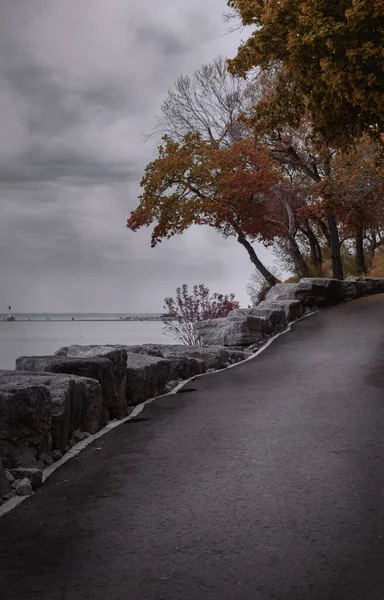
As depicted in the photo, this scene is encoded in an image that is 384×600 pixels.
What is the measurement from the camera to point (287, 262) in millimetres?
41125

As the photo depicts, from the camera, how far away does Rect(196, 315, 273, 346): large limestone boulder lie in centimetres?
1545

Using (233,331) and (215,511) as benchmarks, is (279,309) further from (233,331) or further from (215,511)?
(215,511)

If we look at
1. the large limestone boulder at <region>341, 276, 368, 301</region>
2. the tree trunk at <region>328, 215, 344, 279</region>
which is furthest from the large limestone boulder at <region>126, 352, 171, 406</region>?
the tree trunk at <region>328, 215, 344, 279</region>

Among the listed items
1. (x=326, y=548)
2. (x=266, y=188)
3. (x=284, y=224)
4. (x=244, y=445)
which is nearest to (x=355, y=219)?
(x=284, y=224)

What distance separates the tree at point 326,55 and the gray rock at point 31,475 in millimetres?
8979

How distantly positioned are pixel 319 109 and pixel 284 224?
16.7 meters

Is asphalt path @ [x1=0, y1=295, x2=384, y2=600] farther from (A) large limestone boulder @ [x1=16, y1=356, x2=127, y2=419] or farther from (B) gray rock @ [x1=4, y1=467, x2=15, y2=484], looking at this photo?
(A) large limestone boulder @ [x1=16, y1=356, x2=127, y2=419]

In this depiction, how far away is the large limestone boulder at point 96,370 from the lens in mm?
7969

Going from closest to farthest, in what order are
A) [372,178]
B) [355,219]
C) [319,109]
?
[319,109]
[372,178]
[355,219]

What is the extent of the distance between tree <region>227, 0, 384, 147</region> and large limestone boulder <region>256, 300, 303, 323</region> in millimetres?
5509

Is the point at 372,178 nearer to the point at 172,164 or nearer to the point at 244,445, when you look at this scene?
the point at 172,164

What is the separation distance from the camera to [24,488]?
17.5ft

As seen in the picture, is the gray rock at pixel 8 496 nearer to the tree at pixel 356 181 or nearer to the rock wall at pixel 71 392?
the rock wall at pixel 71 392

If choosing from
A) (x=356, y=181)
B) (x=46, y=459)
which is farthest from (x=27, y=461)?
(x=356, y=181)
